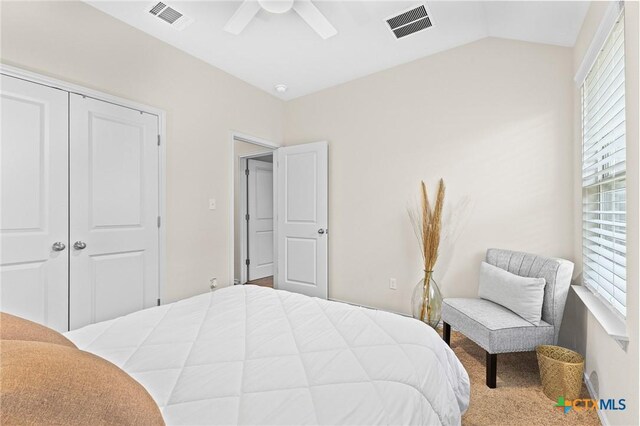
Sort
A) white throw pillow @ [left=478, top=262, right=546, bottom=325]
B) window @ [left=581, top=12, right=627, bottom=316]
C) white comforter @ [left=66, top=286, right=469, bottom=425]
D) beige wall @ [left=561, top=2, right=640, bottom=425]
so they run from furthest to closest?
white throw pillow @ [left=478, top=262, right=546, bottom=325]
window @ [left=581, top=12, right=627, bottom=316]
beige wall @ [left=561, top=2, right=640, bottom=425]
white comforter @ [left=66, top=286, right=469, bottom=425]

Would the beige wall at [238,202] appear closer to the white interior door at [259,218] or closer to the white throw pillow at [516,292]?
the white interior door at [259,218]

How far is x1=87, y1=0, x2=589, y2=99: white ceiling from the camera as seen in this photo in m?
2.34

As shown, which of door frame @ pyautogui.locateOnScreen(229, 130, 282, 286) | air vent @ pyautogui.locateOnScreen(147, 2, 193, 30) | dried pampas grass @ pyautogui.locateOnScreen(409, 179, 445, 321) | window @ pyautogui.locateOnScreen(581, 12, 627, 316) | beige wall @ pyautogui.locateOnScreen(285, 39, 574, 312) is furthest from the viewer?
door frame @ pyautogui.locateOnScreen(229, 130, 282, 286)

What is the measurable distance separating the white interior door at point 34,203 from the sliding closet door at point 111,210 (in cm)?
7

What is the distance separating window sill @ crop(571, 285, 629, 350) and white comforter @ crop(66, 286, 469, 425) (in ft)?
2.39

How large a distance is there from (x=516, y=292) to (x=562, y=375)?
1.79ft

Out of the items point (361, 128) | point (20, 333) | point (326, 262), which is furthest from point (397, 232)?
point (20, 333)

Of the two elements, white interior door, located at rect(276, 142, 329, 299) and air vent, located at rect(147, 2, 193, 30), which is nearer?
air vent, located at rect(147, 2, 193, 30)

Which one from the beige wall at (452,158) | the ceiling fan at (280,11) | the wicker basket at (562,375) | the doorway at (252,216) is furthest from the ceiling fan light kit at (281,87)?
the wicker basket at (562,375)

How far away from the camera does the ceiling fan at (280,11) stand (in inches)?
81.8

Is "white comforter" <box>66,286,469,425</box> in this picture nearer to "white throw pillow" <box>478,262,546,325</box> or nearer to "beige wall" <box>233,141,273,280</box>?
"white throw pillow" <box>478,262,546,325</box>

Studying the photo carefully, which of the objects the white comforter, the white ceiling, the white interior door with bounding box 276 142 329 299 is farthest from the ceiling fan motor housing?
the white comforter

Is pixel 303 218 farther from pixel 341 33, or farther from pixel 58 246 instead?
pixel 58 246

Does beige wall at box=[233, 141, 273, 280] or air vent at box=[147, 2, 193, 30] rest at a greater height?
air vent at box=[147, 2, 193, 30]
